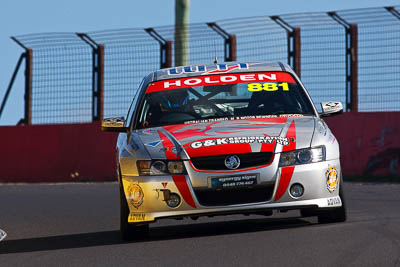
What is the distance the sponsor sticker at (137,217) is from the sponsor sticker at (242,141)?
27.3 inches

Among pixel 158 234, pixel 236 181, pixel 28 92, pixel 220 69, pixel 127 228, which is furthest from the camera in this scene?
pixel 28 92

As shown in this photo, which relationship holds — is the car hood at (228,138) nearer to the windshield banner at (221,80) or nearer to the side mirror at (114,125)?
the side mirror at (114,125)

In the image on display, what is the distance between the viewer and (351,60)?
17906 millimetres

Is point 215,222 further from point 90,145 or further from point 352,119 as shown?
point 90,145

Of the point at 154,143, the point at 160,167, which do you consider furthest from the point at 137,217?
the point at 154,143

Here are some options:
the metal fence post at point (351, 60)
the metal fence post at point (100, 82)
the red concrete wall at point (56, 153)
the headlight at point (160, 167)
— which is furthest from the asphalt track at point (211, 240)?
the metal fence post at point (100, 82)

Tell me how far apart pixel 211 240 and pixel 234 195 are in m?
0.40

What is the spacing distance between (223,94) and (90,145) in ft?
32.9

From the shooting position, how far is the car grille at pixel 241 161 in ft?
26.8

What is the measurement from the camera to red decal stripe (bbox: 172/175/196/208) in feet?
26.8

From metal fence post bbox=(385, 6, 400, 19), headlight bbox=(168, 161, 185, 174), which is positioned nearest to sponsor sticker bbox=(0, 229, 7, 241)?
headlight bbox=(168, 161, 185, 174)

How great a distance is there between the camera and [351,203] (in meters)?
12.1

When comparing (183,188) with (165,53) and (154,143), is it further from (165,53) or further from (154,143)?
(165,53)

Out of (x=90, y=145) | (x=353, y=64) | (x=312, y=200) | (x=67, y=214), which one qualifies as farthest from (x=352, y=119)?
(x=312, y=200)
